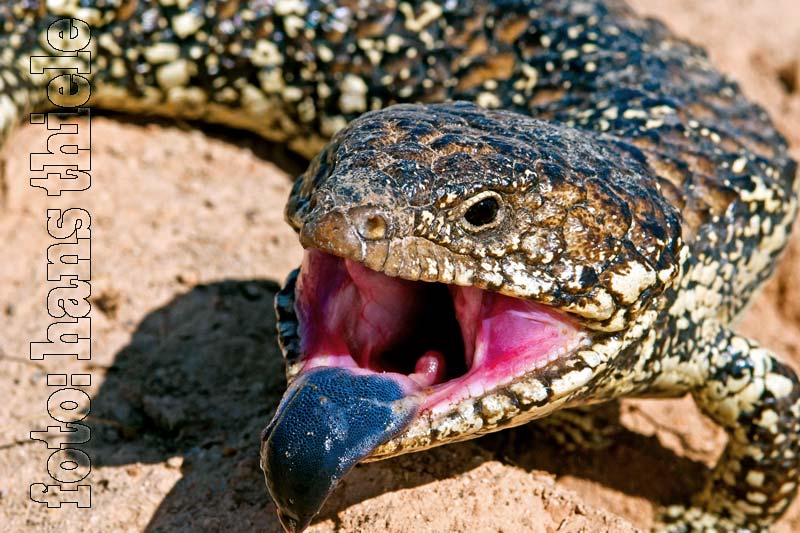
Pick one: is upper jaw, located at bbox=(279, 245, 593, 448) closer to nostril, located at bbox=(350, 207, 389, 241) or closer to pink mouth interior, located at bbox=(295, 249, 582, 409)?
pink mouth interior, located at bbox=(295, 249, 582, 409)

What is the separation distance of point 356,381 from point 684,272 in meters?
1.48

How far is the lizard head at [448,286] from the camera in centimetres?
317

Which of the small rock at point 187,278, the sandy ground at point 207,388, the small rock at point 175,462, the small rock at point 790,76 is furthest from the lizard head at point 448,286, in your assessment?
the small rock at point 790,76

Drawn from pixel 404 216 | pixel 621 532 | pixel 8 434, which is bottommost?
pixel 8 434

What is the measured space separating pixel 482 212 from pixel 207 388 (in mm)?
1731

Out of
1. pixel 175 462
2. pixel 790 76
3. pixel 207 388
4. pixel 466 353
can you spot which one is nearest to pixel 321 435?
pixel 466 353

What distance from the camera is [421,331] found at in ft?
12.1

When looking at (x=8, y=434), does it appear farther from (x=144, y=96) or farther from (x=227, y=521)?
(x=144, y=96)

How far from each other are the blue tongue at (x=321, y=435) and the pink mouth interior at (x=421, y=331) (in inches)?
4.7

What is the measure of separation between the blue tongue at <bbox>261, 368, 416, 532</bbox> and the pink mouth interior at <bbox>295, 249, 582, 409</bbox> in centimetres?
12

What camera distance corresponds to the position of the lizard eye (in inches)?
130

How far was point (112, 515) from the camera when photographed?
3.81m

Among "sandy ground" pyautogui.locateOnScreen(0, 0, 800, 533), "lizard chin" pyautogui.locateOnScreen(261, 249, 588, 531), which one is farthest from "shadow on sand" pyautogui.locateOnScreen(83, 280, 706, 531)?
"lizard chin" pyautogui.locateOnScreen(261, 249, 588, 531)

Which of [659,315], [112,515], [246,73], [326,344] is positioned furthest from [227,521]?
[246,73]
